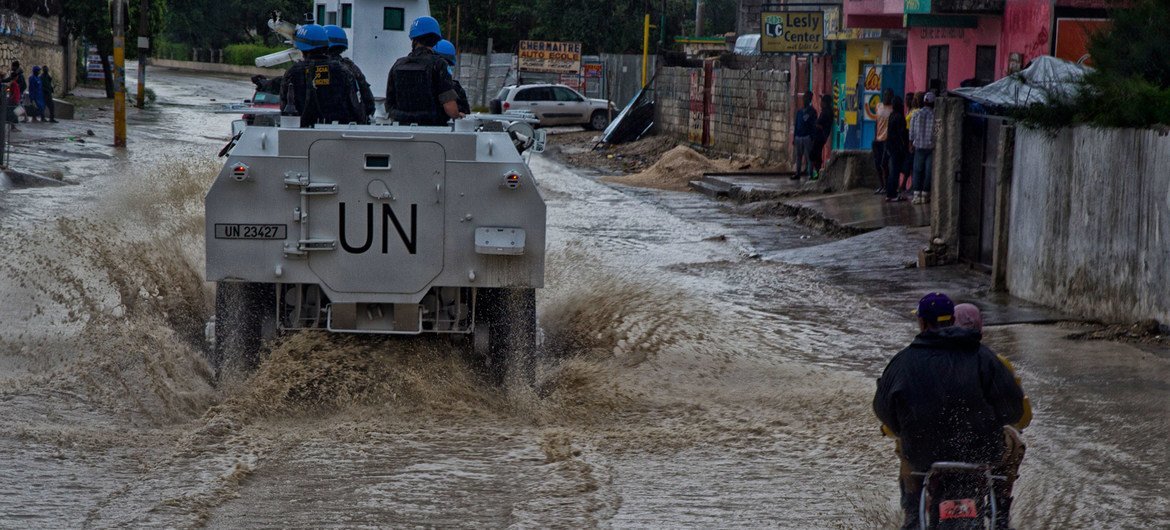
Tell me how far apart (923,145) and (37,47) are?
3270 centimetres

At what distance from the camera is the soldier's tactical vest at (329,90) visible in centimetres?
881

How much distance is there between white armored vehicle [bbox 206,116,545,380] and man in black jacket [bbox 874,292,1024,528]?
292 centimetres

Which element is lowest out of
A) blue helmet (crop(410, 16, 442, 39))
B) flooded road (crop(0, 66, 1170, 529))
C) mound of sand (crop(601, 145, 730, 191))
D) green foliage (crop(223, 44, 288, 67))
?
flooded road (crop(0, 66, 1170, 529))

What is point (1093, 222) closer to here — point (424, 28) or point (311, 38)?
point (424, 28)

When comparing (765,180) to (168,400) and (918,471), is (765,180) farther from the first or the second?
(918,471)

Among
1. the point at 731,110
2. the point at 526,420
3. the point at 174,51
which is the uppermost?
the point at 174,51

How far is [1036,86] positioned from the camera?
39.8 ft

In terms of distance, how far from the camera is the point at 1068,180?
37.3 ft

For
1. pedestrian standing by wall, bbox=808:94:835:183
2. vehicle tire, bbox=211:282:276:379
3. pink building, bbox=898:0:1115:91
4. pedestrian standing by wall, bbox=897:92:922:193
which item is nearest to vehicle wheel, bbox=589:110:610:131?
pedestrian standing by wall, bbox=808:94:835:183

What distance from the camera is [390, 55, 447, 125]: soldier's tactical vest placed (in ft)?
29.3

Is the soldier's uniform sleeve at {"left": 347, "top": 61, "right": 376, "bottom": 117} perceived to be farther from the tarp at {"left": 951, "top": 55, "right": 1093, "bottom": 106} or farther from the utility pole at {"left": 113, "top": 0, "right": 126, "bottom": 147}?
the utility pole at {"left": 113, "top": 0, "right": 126, "bottom": 147}

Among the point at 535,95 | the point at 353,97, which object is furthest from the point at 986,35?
the point at 535,95

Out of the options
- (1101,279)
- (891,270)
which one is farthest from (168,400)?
(891,270)

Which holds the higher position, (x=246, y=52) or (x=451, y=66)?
(x=246, y=52)
